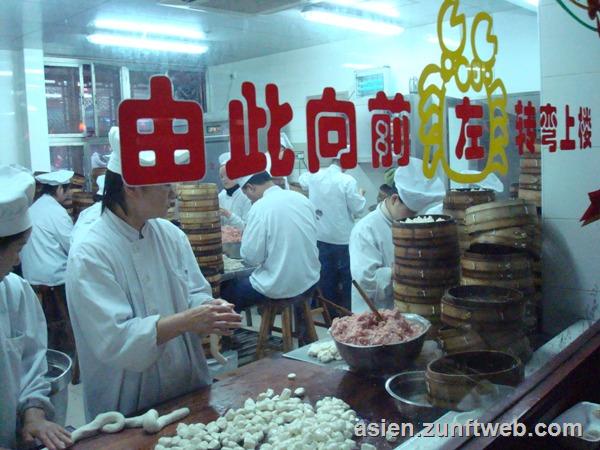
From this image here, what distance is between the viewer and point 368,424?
1.66m

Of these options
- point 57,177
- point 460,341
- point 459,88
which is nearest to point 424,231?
point 460,341

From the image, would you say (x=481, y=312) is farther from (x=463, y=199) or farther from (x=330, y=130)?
(x=330, y=130)

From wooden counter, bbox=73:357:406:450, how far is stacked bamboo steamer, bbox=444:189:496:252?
94 cm

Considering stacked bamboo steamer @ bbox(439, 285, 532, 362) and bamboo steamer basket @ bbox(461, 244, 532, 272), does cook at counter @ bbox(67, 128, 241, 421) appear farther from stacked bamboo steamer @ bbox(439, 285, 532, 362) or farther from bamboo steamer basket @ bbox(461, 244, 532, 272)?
bamboo steamer basket @ bbox(461, 244, 532, 272)

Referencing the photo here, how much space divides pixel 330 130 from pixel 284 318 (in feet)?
5.30

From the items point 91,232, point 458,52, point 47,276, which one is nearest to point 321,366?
point 91,232

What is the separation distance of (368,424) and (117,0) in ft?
4.81

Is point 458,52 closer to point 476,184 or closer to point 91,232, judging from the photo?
point 476,184

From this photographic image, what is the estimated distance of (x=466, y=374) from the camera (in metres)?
1.88

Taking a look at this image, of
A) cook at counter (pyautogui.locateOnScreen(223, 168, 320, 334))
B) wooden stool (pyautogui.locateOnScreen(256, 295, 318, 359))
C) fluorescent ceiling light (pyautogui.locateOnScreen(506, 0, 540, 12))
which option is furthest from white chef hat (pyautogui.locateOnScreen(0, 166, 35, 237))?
fluorescent ceiling light (pyautogui.locateOnScreen(506, 0, 540, 12))

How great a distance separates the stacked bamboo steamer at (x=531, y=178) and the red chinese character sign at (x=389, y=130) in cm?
100

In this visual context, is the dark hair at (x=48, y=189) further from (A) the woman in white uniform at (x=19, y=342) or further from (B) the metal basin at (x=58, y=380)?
(B) the metal basin at (x=58, y=380)

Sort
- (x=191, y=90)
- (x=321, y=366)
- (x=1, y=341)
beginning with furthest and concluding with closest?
1. (x=321, y=366)
2. (x=1, y=341)
3. (x=191, y=90)

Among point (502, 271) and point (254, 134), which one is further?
point (502, 271)
